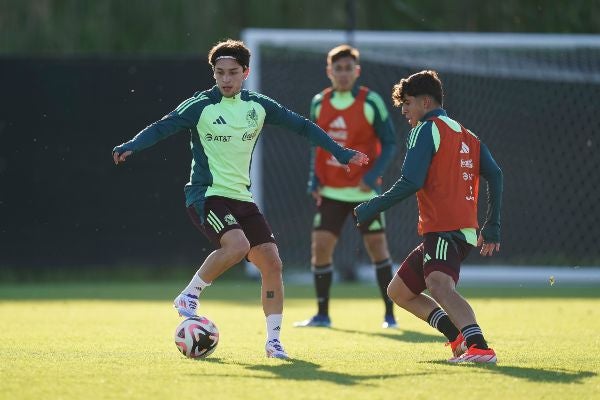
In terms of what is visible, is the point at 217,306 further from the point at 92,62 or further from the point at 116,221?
the point at 92,62

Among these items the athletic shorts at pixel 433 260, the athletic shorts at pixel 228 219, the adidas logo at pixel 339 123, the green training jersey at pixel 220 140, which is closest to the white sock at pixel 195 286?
the athletic shorts at pixel 228 219

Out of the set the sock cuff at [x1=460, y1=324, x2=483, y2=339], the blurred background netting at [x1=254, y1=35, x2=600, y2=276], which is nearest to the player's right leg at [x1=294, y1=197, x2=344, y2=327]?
the sock cuff at [x1=460, y1=324, x2=483, y2=339]

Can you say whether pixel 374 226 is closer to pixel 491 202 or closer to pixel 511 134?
pixel 491 202

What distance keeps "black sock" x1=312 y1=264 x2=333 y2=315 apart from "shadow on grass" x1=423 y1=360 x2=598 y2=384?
3038mm

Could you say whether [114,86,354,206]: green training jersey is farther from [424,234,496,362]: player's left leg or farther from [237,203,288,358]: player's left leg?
[424,234,496,362]: player's left leg

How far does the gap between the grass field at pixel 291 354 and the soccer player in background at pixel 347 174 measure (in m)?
0.48

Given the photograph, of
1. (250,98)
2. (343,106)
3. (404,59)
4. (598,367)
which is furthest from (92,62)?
(598,367)

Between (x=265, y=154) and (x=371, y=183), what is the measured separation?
527 cm

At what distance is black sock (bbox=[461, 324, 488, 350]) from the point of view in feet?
21.0

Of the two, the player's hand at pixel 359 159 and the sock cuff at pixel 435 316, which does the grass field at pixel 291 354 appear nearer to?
the sock cuff at pixel 435 316

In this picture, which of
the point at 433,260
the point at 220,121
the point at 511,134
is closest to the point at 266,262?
the point at 220,121

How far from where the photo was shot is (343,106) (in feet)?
31.4

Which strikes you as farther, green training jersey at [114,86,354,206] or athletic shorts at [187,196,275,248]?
green training jersey at [114,86,354,206]

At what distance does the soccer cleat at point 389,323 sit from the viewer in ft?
29.9
